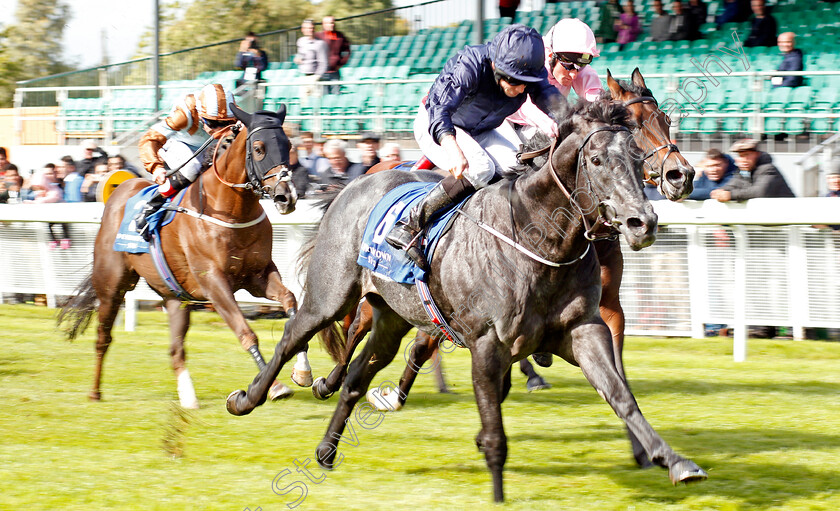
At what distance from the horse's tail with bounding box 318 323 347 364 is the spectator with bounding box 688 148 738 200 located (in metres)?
3.49

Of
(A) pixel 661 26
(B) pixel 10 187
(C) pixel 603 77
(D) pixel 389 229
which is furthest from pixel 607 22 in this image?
(D) pixel 389 229

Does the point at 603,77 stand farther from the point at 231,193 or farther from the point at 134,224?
the point at 134,224

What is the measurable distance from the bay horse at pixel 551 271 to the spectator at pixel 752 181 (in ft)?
12.7

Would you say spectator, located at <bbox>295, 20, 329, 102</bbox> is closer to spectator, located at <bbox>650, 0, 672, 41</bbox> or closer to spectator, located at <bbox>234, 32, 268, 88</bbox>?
spectator, located at <bbox>234, 32, 268, 88</bbox>

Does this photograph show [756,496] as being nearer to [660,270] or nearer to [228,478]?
[228,478]

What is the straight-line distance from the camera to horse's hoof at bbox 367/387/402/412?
5.69 m

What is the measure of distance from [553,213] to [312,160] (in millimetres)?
6495

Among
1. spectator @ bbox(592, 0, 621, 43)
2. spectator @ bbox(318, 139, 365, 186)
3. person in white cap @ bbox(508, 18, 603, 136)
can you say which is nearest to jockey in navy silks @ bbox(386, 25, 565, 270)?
person in white cap @ bbox(508, 18, 603, 136)

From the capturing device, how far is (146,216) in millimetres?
6387

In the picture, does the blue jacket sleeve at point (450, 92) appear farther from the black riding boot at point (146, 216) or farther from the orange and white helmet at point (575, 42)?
the black riding boot at point (146, 216)

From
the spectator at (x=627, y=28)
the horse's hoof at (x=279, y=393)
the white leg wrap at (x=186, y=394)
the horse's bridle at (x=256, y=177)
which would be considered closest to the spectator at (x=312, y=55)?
the spectator at (x=627, y=28)

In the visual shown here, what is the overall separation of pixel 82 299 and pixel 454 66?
4388mm

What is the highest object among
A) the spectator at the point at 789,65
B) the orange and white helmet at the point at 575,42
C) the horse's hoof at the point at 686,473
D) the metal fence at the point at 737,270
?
the spectator at the point at 789,65

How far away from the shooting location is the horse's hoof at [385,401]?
5691mm
